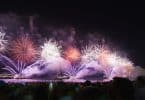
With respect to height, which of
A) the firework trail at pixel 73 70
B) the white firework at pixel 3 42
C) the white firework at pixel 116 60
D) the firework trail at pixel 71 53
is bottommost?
the firework trail at pixel 73 70

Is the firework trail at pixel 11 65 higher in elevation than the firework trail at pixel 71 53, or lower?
lower

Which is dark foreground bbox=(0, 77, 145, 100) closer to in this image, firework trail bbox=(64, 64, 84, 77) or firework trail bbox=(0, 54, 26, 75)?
firework trail bbox=(0, 54, 26, 75)

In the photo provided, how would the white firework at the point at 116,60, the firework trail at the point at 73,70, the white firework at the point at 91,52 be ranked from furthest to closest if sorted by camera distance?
1. the firework trail at the point at 73,70
2. the white firework at the point at 116,60
3. the white firework at the point at 91,52

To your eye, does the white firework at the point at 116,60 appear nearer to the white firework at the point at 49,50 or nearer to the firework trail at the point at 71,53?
the firework trail at the point at 71,53

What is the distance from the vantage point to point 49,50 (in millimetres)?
16578

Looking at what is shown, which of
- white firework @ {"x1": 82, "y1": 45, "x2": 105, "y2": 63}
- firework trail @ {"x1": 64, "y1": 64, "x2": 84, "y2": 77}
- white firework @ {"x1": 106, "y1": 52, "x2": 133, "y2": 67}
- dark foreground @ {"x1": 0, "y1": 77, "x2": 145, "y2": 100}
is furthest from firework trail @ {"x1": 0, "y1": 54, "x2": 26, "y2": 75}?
dark foreground @ {"x1": 0, "y1": 77, "x2": 145, "y2": 100}

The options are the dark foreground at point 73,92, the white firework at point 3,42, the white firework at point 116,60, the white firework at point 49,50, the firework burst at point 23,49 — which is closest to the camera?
the dark foreground at point 73,92

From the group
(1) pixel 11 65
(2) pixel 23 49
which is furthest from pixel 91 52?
(1) pixel 11 65

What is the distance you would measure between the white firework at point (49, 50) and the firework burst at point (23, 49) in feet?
1.48

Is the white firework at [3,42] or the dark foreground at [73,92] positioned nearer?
the dark foreground at [73,92]

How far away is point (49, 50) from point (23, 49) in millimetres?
1271

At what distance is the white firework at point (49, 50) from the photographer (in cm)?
1662

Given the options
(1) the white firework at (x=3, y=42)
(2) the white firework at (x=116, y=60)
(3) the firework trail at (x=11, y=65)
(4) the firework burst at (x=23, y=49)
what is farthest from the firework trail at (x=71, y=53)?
(1) the white firework at (x=3, y=42)

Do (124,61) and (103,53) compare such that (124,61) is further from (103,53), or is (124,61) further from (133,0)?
(133,0)
